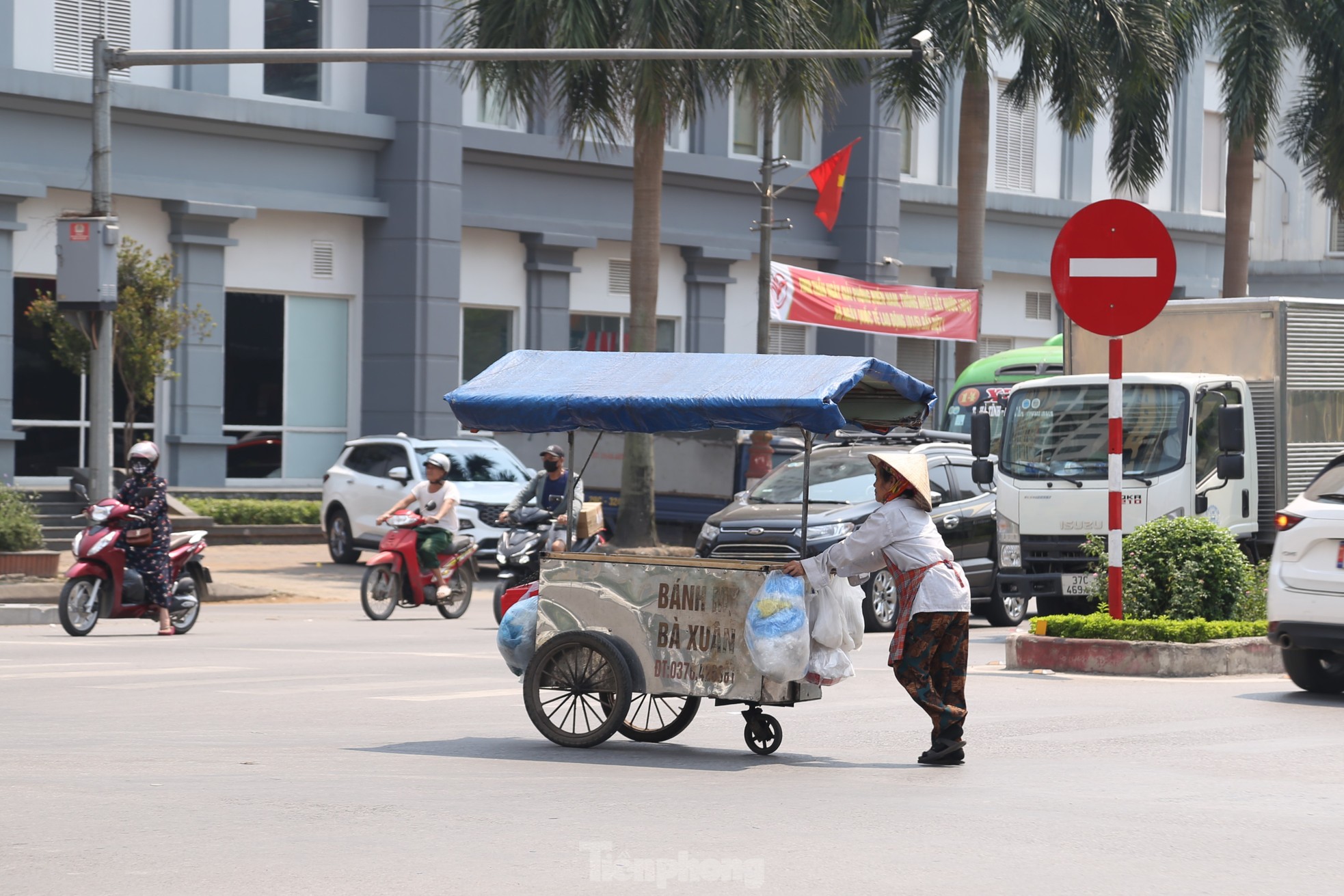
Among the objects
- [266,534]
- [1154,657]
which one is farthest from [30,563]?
[1154,657]

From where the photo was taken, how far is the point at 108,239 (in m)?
20.6

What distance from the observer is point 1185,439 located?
16391mm

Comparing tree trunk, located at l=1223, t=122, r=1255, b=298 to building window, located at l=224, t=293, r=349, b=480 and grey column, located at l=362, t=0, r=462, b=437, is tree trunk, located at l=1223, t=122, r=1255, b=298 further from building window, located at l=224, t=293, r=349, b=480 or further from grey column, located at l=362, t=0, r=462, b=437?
building window, located at l=224, t=293, r=349, b=480

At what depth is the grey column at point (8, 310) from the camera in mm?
27906

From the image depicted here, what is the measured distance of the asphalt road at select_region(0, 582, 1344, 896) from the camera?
6.79 meters

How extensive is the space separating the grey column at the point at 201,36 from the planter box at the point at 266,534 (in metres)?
6.92

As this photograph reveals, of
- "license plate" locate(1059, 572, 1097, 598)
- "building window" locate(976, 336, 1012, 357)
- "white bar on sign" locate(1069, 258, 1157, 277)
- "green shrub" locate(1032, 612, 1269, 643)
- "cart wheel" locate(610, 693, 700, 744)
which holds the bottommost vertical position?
"cart wheel" locate(610, 693, 700, 744)

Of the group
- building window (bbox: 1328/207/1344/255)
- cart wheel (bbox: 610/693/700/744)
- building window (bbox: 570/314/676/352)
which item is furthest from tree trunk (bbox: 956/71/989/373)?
building window (bbox: 1328/207/1344/255)

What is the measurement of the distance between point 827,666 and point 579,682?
1.36 m

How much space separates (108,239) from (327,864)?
1502 centimetres

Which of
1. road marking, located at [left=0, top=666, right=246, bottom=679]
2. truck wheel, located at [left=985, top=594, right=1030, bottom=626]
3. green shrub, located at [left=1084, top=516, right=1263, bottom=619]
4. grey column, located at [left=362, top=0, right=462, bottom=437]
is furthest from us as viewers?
grey column, located at [left=362, top=0, right=462, bottom=437]

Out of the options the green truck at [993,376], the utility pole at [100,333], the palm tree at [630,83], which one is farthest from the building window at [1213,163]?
the utility pole at [100,333]

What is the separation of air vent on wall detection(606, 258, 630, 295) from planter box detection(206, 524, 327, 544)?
823 centimetres

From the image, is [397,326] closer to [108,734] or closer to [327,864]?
[108,734]
